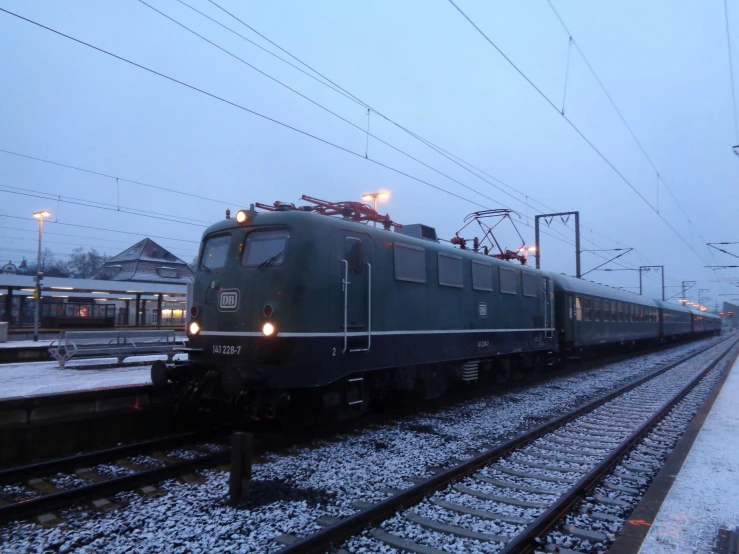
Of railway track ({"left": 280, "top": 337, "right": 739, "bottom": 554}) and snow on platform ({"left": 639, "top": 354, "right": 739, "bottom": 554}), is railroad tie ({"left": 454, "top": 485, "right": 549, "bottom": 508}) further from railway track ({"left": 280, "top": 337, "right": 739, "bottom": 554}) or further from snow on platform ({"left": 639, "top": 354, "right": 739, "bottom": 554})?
snow on platform ({"left": 639, "top": 354, "right": 739, "bottom": 554})

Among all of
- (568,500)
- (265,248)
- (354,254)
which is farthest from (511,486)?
(265,248)

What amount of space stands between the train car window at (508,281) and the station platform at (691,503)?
578cm

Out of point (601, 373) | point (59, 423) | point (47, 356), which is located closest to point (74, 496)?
point (59, 423)

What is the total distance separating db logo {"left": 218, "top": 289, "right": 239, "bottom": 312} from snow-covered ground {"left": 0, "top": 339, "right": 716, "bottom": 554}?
2280 millimetres

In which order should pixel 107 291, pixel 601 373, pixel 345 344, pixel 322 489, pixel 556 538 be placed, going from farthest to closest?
pixel 107 291
pixel 601 373
pixel 345 344
pixel 322 489
pixel 556 538

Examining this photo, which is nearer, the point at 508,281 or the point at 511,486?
the point at 511,486

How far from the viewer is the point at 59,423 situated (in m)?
7.62

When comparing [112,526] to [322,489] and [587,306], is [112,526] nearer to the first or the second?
[322,489]

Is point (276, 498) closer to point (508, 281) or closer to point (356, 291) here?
point (356, 291)

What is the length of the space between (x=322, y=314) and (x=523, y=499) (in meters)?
3.67

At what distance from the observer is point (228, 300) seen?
328 inches

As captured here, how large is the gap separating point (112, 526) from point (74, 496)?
913 mm

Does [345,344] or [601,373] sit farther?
[601,373]

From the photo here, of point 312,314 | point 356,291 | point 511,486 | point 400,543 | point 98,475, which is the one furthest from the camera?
point 356,291
